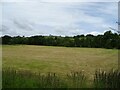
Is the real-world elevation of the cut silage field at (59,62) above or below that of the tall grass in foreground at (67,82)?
below

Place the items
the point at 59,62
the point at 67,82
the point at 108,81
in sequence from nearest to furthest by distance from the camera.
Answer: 1. the point at 108,81
2. the point at 67,82
3. the point at 59,62

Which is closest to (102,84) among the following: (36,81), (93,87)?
(93,87)

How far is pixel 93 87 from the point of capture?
Result: 7.75 meters

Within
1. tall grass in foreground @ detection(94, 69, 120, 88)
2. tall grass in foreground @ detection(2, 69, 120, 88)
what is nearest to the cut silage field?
tall grass in foreground @ detection(2, 69, 120, 88)

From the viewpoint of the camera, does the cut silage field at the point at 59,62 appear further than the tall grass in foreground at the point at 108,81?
Yes

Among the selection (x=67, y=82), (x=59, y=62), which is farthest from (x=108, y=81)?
(x=59, y=62)

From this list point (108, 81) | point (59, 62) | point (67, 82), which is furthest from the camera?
point (59, 62)

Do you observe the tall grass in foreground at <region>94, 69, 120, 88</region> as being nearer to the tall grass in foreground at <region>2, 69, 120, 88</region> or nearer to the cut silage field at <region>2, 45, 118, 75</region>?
the tall grass in foreground at <region>2, 69, 120, 88</region>

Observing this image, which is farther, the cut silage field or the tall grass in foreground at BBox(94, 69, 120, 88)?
the cut silage field

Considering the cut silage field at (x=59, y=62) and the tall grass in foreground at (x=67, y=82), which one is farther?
the cut silage field at (x=59, y=62)

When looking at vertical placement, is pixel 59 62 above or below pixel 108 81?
below

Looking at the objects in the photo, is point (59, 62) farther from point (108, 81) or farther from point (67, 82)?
point (108, 81)

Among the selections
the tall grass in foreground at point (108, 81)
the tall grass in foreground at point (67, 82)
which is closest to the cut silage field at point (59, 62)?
the tall grass in foreground at point (67, 82)

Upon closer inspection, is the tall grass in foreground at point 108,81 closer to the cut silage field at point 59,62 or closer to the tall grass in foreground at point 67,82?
the tall grass in foreground at point 67,82
